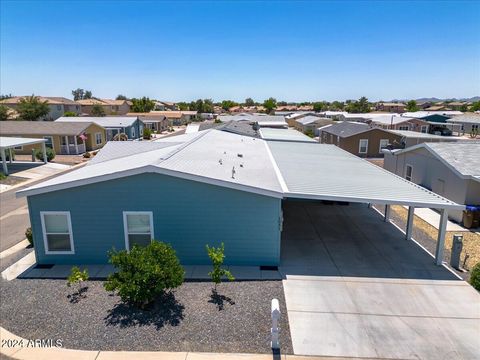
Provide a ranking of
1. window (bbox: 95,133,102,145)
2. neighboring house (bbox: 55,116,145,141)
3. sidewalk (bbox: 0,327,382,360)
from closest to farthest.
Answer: sidewalk (bbox: 0,327,382,360)
window (bbox: 95,133,102,145)
neighboring house (bbox: 55,116,145,141)

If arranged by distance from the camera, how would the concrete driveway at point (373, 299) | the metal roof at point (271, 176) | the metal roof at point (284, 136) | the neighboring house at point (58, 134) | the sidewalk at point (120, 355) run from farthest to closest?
1. the neighboring house at point (58, 134)
2. the metal roof at point (284, 136)
3. the metal roof at point (271, 176)
4. the concrete driveway at point (373, 299)
5. the sidewalk at point (120, 355)

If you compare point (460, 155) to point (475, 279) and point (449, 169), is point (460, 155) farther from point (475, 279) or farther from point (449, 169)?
point (475, 279)

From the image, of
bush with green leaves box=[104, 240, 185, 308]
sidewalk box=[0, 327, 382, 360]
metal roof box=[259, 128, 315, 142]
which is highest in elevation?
metal roof box=[259, 128, 315, 142]

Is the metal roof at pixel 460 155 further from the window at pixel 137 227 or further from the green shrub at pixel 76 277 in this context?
the green shrub at pixel 76 277

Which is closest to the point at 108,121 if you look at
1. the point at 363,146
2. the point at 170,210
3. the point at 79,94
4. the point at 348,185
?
the point at 363,146

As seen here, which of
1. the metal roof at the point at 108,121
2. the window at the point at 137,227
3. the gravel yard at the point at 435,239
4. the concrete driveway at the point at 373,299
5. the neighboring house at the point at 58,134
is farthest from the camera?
the metal roof at the point at 108,121

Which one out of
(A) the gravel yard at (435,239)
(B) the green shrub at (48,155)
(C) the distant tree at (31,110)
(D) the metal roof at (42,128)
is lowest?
(A) the gravel yard at (435,239)

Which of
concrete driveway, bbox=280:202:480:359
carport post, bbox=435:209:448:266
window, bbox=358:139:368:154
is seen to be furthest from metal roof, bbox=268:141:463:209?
window, bbox=358:139:368:154

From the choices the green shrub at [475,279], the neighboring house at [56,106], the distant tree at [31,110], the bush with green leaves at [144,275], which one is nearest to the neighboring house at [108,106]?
the neighboring house at [56,106]

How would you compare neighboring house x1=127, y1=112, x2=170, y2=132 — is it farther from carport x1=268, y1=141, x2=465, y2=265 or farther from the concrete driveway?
the concrete driveway
